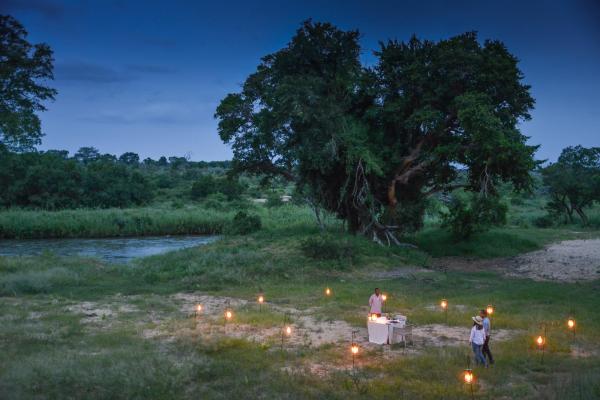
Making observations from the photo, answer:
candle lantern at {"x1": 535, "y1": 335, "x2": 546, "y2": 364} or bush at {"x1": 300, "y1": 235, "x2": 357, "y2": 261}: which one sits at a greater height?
bush at {"x1": 300, "y1": 235, "x2": 357, "y2": 261}

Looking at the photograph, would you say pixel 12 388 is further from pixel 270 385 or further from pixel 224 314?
pixel 224 314

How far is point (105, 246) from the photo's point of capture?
40.0 meters

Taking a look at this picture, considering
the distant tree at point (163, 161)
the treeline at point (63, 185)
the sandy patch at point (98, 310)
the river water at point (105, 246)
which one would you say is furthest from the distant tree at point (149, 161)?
the sandy patch at point (98, 310)

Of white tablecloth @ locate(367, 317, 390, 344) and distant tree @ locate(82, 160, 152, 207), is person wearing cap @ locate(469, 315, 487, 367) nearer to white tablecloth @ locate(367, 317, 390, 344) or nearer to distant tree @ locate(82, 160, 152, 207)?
white tablecloth @ locate(367, 317, 390, 344)

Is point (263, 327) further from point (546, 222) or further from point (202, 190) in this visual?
point (202, 190)

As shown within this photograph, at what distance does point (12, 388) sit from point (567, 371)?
10979mm

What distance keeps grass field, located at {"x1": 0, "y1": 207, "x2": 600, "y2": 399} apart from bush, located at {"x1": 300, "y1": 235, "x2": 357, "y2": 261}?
0.41ft

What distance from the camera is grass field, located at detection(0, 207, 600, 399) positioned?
33.3 feet

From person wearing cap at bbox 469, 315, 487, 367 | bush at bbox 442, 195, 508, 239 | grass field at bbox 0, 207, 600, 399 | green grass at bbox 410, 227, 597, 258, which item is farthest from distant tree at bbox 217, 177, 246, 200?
person wearing cap at bbox 469, 315, 487, 367

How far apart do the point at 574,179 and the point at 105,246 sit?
129 feet

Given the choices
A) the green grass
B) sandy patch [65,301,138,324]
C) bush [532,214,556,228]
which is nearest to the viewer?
sandy patch [65,301,138,324]

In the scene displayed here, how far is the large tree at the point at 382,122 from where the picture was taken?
92.4 feet

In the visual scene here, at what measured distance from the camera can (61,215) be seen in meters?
48.8

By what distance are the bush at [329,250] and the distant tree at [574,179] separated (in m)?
28.6
